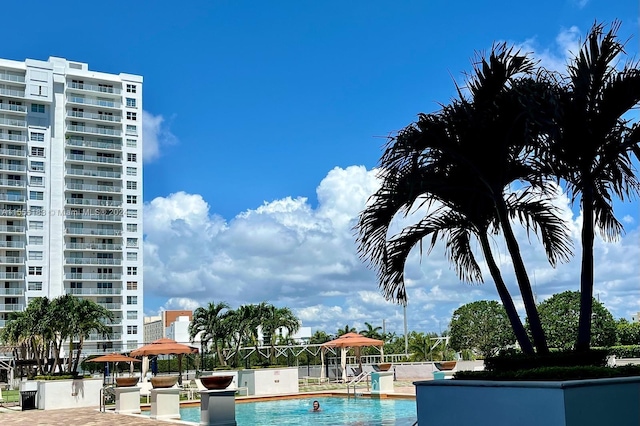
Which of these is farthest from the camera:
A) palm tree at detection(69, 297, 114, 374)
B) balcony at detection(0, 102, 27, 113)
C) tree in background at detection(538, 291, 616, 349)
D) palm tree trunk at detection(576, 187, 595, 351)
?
balcony at detection(0, 102, 27, 113)

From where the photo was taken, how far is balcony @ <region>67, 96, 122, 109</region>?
85.6 meters

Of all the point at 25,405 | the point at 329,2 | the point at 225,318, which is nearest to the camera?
the point at 329,2

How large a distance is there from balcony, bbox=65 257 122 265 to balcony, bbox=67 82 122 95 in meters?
20.1

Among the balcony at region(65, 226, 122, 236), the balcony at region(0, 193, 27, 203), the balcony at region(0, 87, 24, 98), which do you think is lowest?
the balcony at region(65, 226, 122, 236)

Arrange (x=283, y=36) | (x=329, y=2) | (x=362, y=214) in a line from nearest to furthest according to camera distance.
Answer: (x=362, y=214) < (x=329, y=2) < (x=283, y=36)

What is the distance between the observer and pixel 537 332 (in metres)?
9.84

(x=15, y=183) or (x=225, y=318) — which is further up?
(x=15, y=183)

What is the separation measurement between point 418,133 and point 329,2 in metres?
9.96

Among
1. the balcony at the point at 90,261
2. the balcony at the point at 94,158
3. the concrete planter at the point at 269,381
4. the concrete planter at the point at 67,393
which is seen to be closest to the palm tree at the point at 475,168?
the concrete planter at the point at 67,393

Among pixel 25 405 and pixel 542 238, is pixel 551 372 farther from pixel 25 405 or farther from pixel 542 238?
pixel 25 405

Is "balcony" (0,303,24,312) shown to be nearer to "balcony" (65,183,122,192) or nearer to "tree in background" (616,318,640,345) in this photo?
"balcony" (65,183,122,192)

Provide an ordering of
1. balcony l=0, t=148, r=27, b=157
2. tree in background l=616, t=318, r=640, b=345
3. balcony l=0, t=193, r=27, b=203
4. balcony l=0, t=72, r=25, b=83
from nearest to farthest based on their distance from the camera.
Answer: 1. tree in background l=616, t=318, r=640, b=345
2. balcony l=0, t=193, r=27, b=203
3. balcony l=0, t=148, r=27, b=157
4. balcony l=0, t=72, r=25, b=83

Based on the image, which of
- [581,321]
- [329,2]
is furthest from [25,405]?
[581,321]

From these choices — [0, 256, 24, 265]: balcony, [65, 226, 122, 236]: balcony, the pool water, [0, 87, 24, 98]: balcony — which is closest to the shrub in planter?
the pool water
